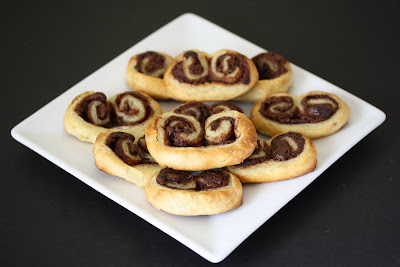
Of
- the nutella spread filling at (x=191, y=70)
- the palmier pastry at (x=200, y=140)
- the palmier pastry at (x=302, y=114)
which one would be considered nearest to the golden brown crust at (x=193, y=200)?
the palmier pastry at (x=200, y=140)

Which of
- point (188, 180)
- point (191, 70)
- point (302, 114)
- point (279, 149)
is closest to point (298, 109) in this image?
point (302, 114)

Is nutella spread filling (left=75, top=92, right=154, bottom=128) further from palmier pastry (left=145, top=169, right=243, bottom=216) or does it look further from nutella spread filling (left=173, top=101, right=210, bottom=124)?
palmier pastry (left=145, top=169, right=243, bottom=216)

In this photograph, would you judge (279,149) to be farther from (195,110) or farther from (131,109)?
(131,109)

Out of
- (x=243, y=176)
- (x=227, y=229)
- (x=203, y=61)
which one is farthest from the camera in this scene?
(x=203, y=61)

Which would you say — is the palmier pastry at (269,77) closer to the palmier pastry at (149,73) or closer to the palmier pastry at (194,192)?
the palmier pastry at (149,73)

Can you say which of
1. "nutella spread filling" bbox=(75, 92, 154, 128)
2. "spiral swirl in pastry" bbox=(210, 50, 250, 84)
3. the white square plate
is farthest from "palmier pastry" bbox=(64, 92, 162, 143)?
"spiral swirl in pastry" bbox=(210, 50, 250, 84)

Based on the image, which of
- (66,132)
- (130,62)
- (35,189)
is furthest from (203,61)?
(35,189)

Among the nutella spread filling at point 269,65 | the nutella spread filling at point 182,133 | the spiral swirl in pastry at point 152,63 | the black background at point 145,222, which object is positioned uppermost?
the nutella spread filling at point 182,133

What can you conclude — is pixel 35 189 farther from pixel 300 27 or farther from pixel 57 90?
pixel 300 27
